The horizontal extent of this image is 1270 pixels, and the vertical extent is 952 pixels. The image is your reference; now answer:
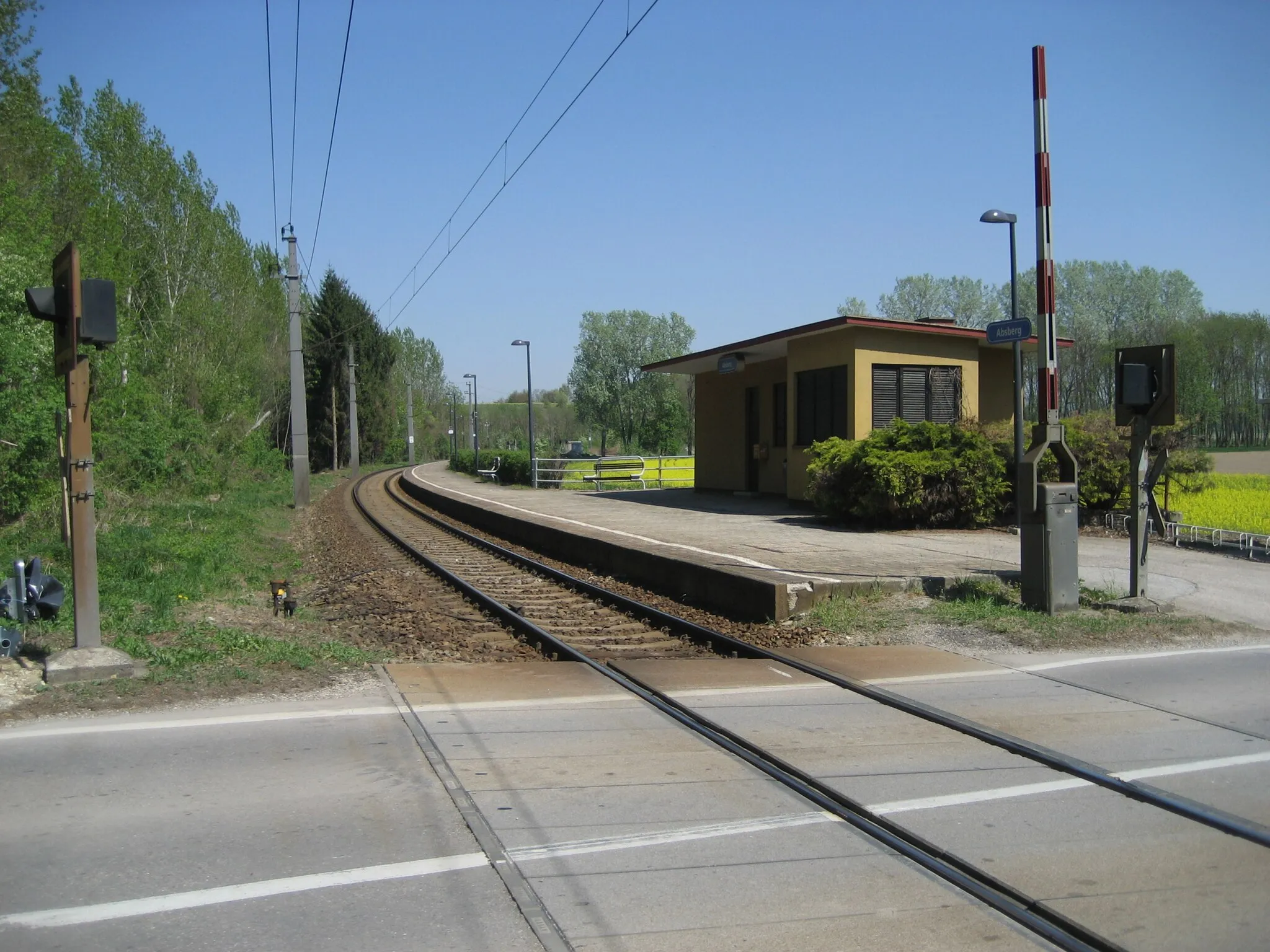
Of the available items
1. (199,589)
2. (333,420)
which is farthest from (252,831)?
(333,420)

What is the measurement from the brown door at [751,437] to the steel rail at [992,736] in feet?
49.8

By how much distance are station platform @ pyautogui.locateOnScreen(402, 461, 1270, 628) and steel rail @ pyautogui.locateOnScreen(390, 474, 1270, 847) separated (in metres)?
0.98

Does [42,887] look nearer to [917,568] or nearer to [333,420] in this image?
[917,568]

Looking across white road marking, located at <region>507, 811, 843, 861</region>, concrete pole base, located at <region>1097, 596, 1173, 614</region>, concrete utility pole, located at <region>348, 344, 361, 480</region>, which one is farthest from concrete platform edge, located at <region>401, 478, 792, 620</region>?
concrete utility pole, located at <region>348, 344, 361, 480</region>

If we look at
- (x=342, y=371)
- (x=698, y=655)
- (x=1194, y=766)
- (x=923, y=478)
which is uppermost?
(x=342, y=371)

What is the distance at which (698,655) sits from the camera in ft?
32.8

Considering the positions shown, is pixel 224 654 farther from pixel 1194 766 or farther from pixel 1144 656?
pixel 1144 656

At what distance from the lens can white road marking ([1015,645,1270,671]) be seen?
348 inches

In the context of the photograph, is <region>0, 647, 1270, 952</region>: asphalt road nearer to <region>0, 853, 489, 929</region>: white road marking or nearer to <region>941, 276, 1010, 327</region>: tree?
<region>0, 853, 489, 929</region>: white road marking

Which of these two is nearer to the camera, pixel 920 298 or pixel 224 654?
pixel 224 654

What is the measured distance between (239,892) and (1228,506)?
1986 centimetres

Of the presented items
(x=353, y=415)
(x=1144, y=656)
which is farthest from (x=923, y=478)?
(x=353, y=415)

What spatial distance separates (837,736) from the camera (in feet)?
21.8

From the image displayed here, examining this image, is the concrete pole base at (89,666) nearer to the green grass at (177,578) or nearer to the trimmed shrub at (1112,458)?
the green grass at (177,578)
